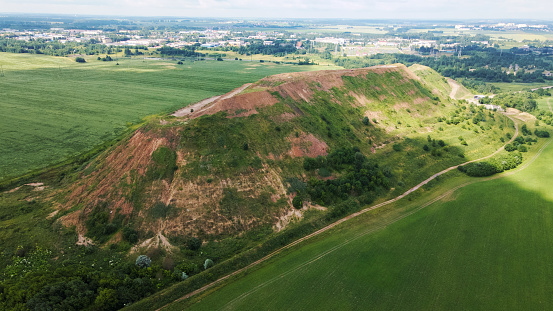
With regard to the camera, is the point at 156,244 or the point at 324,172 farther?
the point at 324,172

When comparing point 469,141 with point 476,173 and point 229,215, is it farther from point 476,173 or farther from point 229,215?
point 229,215

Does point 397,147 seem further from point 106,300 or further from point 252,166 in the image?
point 106,300

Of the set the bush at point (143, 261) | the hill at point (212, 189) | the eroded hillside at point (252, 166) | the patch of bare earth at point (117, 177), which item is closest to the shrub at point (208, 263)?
the hill at point (212, 189)

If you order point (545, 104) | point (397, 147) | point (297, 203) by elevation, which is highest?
point (545, 104)

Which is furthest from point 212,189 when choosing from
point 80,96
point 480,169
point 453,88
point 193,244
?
point 453,88

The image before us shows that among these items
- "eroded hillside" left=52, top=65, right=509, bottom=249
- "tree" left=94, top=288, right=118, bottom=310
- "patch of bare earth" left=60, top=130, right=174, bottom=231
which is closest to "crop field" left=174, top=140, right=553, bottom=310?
"tree" left=94, top=288, right=118, bottom=310

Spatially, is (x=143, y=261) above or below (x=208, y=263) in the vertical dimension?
above

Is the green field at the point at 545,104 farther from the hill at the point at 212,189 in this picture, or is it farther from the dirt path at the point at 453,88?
the hill at the point at 212,189
